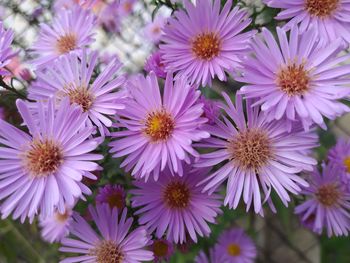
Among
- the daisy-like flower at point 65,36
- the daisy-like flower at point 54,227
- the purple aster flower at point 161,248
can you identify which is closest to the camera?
the purple aster flower at point 161,248

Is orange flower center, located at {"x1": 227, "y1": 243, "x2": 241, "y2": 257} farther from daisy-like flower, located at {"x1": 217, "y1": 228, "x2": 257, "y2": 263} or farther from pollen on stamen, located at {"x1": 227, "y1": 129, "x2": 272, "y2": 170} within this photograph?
pollen on stamen, located at {"x1": 227, "y1": 129, "x2": 272, "y2": 170}

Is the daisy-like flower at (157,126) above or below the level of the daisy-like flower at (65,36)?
below

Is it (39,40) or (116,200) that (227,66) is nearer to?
(116,200)

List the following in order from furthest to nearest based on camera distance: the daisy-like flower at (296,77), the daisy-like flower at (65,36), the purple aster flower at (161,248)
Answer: the daisy-like flower at (65,36) → the purple aster flower at (161,248) → the daisy-like flower at (296,77)

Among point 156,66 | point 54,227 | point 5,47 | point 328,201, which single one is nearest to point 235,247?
point 328,201

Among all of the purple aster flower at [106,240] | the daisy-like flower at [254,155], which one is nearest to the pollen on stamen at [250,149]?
the daisy-like flower at [254,155]

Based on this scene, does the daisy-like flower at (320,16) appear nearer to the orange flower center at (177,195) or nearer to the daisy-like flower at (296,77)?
the daisy-like flower at (296,77)

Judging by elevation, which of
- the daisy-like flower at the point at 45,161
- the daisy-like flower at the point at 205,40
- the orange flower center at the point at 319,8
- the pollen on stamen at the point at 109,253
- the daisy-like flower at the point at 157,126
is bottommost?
the pollen on stamen at the point at 109,253

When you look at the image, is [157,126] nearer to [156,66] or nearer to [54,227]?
[156,66]

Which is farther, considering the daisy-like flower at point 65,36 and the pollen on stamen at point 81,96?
the daisy-like flower at point 65,36
